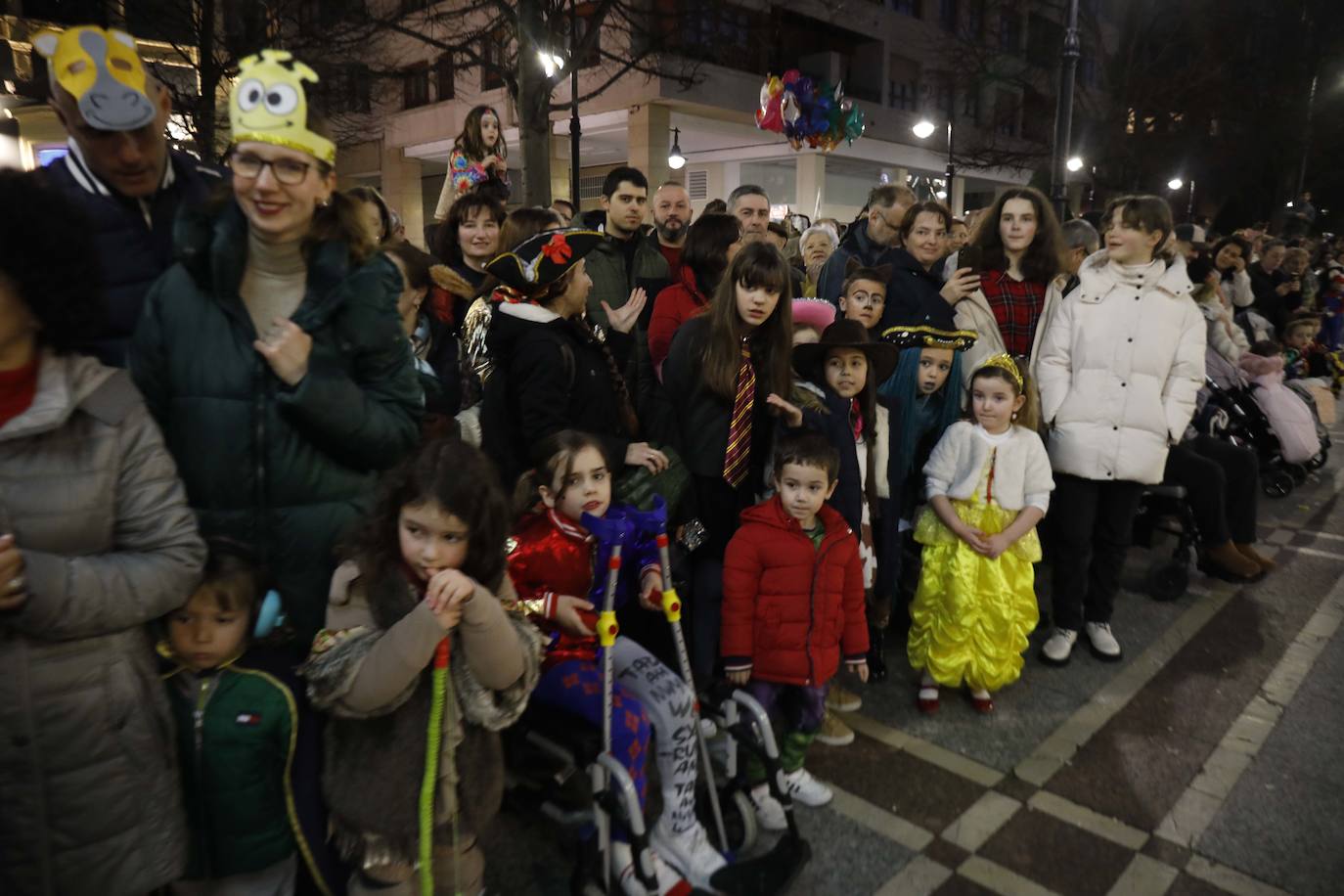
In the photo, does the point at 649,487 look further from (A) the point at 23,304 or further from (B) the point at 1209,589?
(B) the point at 1209,589

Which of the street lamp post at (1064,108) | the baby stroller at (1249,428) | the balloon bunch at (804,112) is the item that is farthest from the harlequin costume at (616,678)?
the balloon bunch at (804,112)

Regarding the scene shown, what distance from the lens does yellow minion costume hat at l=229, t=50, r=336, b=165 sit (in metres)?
2.21

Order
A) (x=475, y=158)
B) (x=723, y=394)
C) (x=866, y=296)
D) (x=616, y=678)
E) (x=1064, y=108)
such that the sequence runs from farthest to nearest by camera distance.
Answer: (x=1064, y=108) → (x=475, y=158) → (x=866, y=296) → (x=723, y=394) → (x=616, y=678)

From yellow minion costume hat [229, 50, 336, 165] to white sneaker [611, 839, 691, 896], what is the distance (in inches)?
84.8

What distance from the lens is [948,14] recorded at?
29.1m

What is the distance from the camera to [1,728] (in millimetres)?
1867

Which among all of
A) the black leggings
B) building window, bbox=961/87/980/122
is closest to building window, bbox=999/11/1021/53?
building window, bbox=961/87/980/122

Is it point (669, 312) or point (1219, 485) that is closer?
point (669, 312)

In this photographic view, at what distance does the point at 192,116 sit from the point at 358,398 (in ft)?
34.2

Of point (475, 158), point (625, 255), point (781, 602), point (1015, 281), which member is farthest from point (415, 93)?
point (781, 602)

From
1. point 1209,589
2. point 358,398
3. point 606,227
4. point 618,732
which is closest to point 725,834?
point 618,732

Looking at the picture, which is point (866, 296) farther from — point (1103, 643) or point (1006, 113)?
point (1006, 113)

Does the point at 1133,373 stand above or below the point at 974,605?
above

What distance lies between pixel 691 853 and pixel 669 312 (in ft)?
8.57
